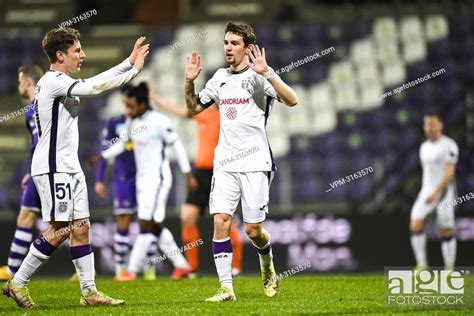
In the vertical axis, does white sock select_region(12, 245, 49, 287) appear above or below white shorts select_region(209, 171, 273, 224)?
below

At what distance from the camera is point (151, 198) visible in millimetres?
12266

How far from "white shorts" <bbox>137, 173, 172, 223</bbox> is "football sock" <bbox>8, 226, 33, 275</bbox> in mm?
1687

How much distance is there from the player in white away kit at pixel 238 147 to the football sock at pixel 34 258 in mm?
1437

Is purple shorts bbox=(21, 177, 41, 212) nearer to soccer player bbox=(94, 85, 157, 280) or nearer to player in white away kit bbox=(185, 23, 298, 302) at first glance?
soccer player bbox=(94, 85, 157, 280)

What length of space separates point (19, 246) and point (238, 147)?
3.85m

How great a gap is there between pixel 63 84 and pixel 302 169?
1048 cm

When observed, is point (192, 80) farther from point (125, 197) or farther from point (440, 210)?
point (440, 210)

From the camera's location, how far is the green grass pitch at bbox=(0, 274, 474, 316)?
7.46 meters

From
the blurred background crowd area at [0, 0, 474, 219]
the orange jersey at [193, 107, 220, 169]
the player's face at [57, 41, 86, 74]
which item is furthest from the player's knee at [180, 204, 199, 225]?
the player's face at [57, 41, 86, 74]

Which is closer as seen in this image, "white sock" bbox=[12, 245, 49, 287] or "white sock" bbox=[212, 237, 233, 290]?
"white sock" bbox=[12, 245, 49, 287]

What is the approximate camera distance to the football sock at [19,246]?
435 inches

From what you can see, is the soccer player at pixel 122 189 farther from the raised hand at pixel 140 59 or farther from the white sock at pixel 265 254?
the raised hand at pixel 140 59

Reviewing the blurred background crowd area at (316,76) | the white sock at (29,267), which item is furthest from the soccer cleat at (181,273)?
the white sock at (29,267)

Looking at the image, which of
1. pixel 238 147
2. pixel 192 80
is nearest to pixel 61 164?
pixel 192 80
